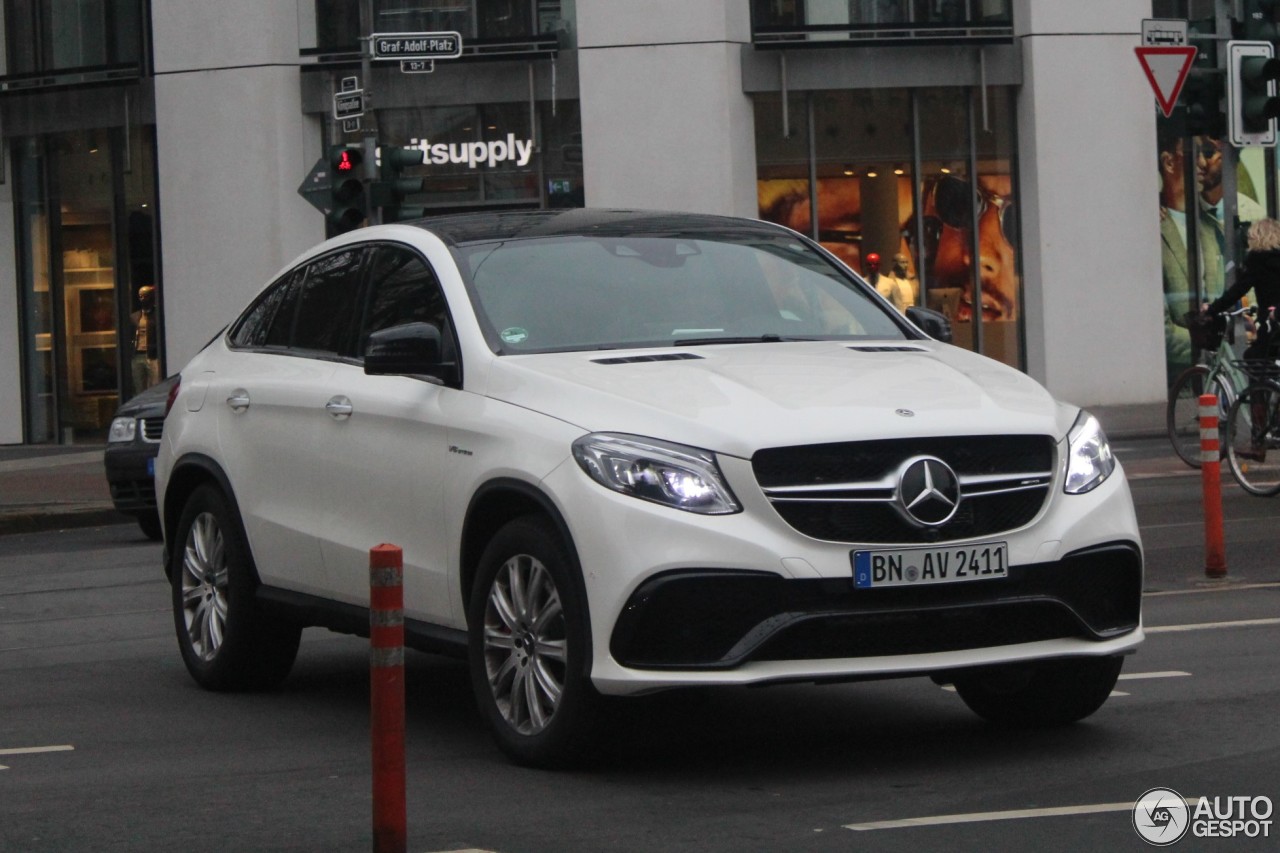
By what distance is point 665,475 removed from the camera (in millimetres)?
5914

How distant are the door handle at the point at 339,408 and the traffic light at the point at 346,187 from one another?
1291 cm

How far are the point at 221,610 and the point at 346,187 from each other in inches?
491

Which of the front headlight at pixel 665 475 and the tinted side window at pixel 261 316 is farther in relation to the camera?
the tinted side window at pixel 261 316

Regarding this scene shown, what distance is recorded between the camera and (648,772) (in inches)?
249

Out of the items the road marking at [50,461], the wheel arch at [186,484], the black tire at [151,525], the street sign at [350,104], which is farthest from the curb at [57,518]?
the wheel arch at [186,484]

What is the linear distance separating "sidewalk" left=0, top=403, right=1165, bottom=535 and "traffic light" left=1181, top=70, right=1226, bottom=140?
6276 mm

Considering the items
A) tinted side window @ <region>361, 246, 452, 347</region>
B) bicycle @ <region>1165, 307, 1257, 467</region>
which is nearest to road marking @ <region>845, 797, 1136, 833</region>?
tinted side window @ <region>361, 246, 452, 347</region>

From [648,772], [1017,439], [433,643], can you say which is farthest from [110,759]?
[1017,439]

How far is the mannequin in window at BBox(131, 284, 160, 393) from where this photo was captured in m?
27.0

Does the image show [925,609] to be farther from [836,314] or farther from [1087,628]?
[836,314]

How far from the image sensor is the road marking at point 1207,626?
8.98 m

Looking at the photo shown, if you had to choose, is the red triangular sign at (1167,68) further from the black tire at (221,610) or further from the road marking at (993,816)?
the road marking at (993,816)

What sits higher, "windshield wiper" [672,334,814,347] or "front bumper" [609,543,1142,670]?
"windshield wiper" [672,334,814,347]

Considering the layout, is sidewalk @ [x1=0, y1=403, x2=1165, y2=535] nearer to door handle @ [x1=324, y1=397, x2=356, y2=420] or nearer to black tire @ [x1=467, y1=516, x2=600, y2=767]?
door handle @ [x1=324, y1=397, x2=356, y2=420]
